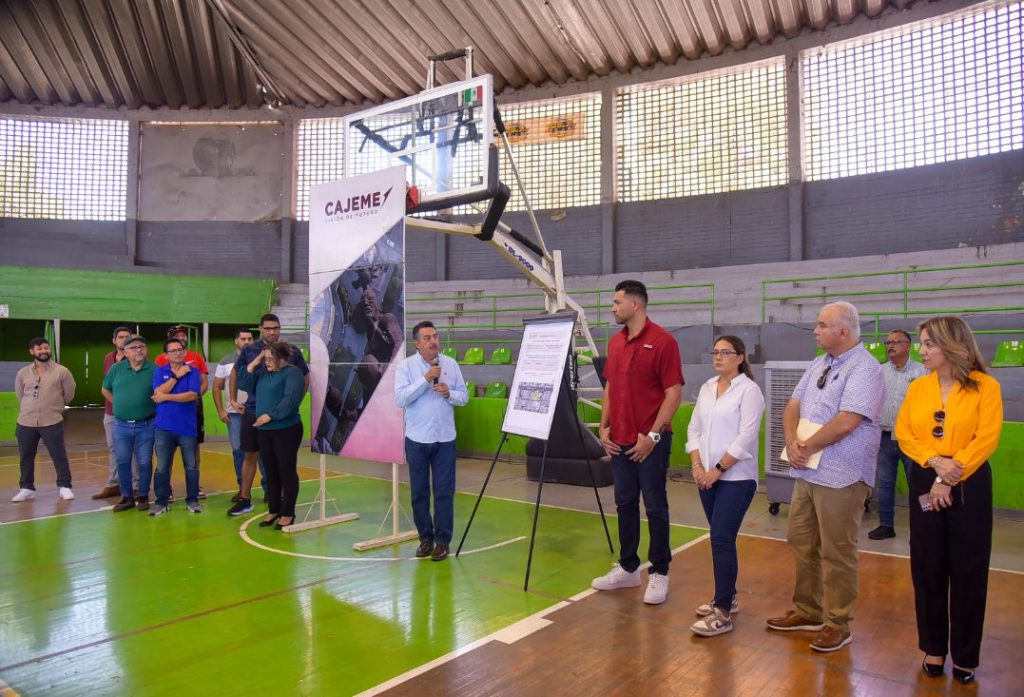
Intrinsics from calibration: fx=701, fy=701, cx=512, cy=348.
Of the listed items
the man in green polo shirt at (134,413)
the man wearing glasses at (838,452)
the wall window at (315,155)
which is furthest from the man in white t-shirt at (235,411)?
the wall window at (315,155)

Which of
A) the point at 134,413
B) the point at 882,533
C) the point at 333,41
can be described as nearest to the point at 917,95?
the point at 882,533

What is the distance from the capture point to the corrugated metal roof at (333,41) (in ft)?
51.4

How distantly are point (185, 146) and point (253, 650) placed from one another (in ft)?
66.2

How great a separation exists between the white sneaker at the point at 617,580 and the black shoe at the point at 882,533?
2.64 m

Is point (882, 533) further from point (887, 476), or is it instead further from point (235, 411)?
point (235, 411)

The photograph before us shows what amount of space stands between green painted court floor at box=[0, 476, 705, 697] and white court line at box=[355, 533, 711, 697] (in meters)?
0.05

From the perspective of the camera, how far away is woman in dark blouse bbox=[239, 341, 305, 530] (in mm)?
6281

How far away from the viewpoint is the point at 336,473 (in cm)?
982

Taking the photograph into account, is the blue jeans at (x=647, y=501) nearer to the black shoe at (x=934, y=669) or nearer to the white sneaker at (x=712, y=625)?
the white sneaker at (x=712, y=625)

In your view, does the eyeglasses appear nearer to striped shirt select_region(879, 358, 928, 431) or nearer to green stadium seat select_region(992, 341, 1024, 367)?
striped shirt select_region(879, 358, 928, 431)

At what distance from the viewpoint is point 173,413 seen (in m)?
6.91

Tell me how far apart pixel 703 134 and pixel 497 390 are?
9051 millimetres

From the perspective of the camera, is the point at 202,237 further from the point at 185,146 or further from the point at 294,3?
the point at 294,3

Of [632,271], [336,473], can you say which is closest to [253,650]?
[336,473]
